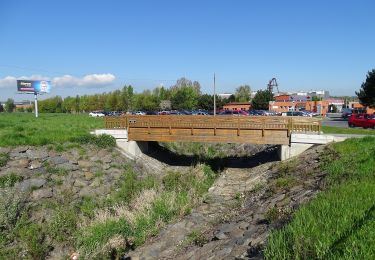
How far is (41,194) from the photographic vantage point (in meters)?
16.4

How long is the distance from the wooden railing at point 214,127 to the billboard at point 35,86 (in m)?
45.6

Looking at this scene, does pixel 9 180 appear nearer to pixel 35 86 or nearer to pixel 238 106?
pixel 35 86

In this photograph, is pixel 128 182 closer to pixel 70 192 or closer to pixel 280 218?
pixel 70 192

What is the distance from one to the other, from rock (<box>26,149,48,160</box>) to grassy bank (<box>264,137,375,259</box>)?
15.7 meters

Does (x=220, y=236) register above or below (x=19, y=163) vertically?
below

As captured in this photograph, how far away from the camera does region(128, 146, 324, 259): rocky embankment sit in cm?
968

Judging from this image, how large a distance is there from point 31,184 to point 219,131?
1178cm

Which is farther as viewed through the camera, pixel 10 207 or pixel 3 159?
pixel 3 159

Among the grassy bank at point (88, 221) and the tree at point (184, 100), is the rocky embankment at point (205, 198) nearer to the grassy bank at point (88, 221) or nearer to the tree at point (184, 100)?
the grassy bank at point (88, 221)

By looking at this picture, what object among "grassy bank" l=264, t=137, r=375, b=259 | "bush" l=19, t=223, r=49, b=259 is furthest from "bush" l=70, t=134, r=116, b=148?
"grassy bank" l=264, t=137, r=375, b=259

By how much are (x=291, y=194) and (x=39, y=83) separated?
62879 mm

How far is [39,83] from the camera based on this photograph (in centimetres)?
6606

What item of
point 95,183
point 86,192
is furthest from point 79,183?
point 95,183

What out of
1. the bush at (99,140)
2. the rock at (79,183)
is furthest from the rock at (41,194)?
the bush at (99,140)
